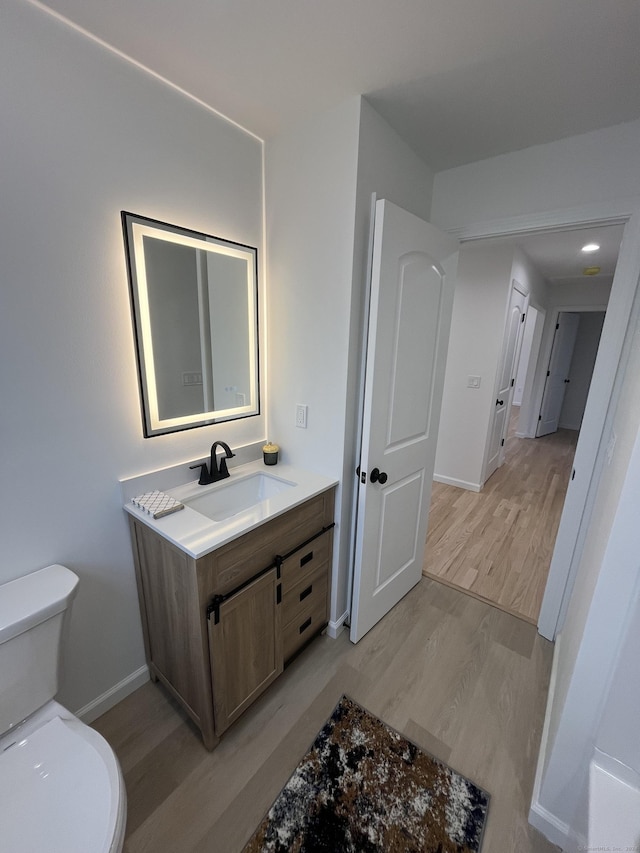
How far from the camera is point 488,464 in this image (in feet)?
12.5

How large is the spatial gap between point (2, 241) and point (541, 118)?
6.35ft

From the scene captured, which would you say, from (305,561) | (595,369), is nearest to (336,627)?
(305,561)

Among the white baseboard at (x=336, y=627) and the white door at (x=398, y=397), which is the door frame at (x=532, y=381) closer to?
the white door at (x=398, y=397)

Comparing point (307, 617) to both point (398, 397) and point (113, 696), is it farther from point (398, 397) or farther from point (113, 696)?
point (398, 397)

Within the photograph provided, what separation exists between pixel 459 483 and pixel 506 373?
1295mm

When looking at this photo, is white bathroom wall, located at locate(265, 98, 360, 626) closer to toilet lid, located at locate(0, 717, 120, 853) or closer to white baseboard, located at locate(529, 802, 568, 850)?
white baseboard, located at locate(529, 802, 568, 850)

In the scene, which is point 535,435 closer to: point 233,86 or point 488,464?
point 488,464

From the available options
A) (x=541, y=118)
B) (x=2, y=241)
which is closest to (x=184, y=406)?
(x=2, y=241)

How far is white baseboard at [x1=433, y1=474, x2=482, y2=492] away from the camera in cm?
362

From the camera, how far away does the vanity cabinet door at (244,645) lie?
1.21m

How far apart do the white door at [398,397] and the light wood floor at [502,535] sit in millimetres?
591

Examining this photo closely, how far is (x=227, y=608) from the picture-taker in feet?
3.96

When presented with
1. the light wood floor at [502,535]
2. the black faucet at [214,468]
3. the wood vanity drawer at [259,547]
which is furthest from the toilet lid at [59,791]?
the light wood floor at [502,535]

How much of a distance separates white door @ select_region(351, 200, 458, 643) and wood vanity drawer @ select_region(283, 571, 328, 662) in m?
0.17
